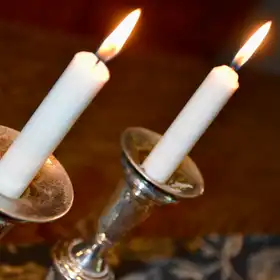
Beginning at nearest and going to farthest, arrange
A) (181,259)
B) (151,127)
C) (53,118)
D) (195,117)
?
(53,118) < (195,117) < (181,259) < (151,127)

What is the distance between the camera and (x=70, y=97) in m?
0.48

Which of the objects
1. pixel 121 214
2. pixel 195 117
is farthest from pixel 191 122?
pixel 121 214

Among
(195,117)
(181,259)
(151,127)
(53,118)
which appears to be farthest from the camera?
(151,127)

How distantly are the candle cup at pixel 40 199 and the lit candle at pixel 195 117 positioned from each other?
0.32 feet

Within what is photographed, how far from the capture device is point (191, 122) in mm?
595

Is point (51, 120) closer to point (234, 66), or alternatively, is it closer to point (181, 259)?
point (234, 66)

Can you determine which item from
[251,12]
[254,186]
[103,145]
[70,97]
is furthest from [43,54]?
[251,12]

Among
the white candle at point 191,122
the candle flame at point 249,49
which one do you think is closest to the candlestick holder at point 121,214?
the white candle at point 191,122

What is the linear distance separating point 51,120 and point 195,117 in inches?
5.8

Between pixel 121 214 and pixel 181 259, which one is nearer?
pixel 121 214

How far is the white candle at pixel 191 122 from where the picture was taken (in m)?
0.58

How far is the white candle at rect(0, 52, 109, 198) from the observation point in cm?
48

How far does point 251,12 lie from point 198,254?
1.61m

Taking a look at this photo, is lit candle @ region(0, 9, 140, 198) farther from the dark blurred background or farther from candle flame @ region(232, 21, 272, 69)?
the dark blurred background
